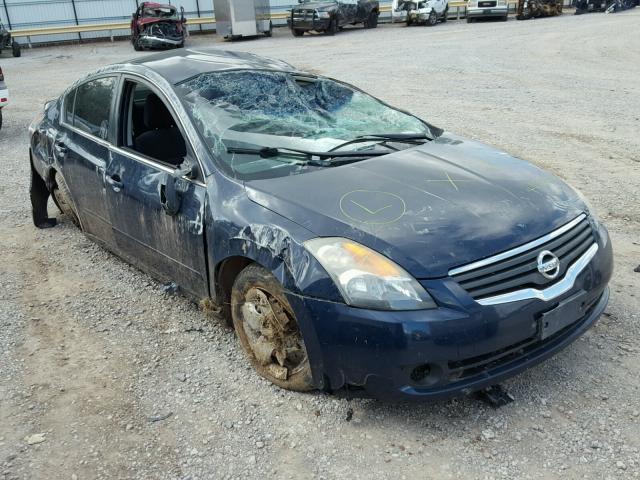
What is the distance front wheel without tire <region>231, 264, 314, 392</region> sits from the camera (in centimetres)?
293

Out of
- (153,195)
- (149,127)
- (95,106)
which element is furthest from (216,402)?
(95,106)

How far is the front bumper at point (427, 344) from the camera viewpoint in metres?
2.48

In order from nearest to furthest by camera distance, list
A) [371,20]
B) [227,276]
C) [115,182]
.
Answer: [227,276] < [115,182] < [371,20]

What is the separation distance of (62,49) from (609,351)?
25.0 m

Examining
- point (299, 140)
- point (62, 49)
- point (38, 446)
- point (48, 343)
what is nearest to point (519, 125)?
point (299, 140)

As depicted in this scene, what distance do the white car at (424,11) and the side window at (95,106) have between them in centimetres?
2184

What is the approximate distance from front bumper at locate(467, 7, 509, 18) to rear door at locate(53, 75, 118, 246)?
72.9 ft

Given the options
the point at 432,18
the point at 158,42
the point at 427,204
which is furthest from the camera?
the point at 432,18

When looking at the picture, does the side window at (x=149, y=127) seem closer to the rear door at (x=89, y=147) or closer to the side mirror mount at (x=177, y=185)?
the rear door at (x=89, y=147)

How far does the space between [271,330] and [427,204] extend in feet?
3.26

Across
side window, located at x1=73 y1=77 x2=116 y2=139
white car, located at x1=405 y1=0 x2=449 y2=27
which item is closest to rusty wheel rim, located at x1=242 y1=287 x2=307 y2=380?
side window, located at x1=73 y1=77 x2=116 y2=139

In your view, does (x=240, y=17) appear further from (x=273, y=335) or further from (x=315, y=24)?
(x=273, y=335)

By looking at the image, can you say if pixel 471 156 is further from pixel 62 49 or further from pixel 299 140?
pixel 62 49

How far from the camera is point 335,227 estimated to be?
8.98 feet
